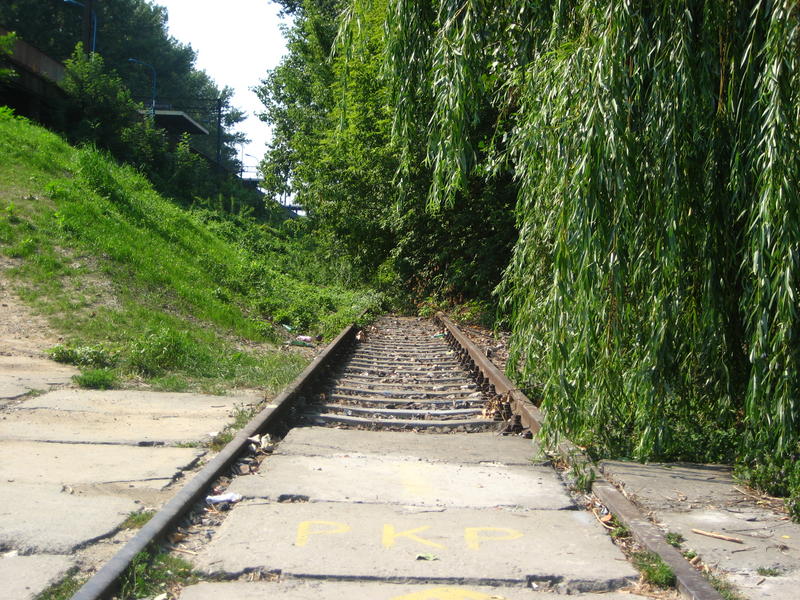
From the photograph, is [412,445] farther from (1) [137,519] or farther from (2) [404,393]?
(1) [137,519]

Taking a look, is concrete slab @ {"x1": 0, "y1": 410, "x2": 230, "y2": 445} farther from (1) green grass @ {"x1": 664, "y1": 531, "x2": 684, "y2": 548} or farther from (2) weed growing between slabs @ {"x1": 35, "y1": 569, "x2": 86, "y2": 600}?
(1) green grass @ {"x1": 664, "y1": 531, "x2": 684, "y2": 548}

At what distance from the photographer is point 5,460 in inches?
193

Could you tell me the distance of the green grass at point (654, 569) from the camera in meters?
3.33

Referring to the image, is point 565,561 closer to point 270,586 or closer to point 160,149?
point 270,586

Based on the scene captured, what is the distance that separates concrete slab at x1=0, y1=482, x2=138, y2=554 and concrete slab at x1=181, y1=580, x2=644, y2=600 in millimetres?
776

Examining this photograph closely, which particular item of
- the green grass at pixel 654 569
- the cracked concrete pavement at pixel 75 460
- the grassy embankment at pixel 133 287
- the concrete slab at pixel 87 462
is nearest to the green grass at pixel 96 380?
the grassy embankment at pixel 133 287

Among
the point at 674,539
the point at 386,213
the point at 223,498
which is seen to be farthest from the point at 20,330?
the point at 386,213

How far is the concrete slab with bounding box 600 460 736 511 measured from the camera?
4551 millimetres

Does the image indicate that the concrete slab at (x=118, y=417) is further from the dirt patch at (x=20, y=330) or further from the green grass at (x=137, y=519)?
the dirt patch at (x=20, y=330)

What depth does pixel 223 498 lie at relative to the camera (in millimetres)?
4418

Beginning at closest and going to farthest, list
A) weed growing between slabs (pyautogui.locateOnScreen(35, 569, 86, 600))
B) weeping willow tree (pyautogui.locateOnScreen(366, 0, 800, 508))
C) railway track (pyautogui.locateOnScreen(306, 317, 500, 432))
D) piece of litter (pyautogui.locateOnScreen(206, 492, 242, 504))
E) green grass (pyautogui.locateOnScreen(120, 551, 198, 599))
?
weed growing between slabs (pyautogui.locateOnScreen(35, 569, 86, 600)), green grass (pyautogui.locateOnScreen(120, 551, 198, 599)), weeping willow tree (pyautogui.locateOnScreen(366, 0, 800, 508)), piece of litter (pyautogui.locateOnScreen(206, 492, 242, 504)), railway track (pyautogui.locateOnScreen(306, 317, 500, 432))

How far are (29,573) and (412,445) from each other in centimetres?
356

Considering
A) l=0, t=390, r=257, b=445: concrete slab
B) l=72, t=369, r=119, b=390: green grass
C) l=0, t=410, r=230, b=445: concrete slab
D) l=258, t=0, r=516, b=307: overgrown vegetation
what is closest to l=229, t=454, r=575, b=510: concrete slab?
l=0, t=410, r=230, b=445: concrete slab

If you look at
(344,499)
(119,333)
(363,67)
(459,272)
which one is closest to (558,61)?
(344,499)
